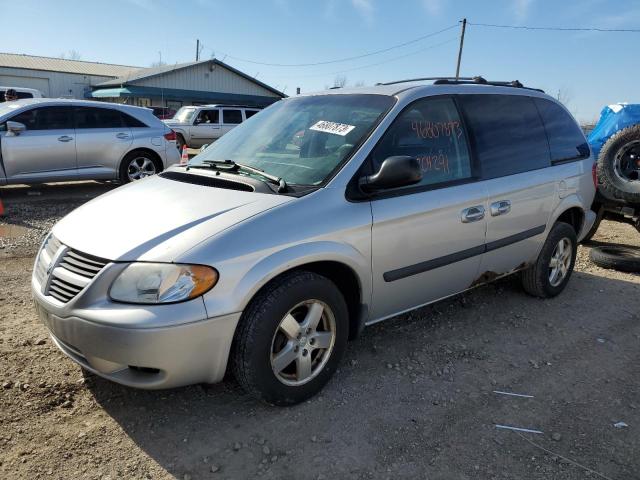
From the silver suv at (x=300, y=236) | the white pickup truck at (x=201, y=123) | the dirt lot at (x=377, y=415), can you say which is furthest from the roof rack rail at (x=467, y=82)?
the white pickup truck at (x=201, y=123)

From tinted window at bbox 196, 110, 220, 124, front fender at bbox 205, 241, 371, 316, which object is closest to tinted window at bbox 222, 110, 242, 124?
tinted window at bbox 196, 110, 220, 124

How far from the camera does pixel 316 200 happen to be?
2.79m

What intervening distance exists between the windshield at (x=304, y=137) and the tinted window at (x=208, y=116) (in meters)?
14.5

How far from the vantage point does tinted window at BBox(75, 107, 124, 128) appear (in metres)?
8.63

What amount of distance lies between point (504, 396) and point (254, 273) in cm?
173

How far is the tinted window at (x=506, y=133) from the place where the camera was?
3.74 m

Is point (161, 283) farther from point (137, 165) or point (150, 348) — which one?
point (137, 165)

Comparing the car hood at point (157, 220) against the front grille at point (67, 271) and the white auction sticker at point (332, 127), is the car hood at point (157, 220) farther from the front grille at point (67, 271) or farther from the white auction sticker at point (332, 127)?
the white auction sticker at point (332, 127)

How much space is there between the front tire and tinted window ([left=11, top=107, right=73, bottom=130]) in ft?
24.0

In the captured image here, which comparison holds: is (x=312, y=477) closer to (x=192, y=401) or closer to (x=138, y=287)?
(x=192, y=401)

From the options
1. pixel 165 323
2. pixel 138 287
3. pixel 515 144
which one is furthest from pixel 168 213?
pixel 515 144

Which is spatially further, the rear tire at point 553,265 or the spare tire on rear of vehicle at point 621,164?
the spare tire on rear of vehicle at point 621,164

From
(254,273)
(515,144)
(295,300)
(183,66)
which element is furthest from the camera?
(183,66)

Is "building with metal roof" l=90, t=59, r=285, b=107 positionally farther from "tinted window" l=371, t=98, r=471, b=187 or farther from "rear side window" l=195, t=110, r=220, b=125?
"tinted window" l=371, t=98, r=471, b=187
